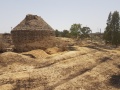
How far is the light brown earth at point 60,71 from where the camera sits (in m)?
12.4

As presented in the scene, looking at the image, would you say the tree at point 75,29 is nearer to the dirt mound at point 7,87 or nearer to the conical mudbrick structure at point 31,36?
the conical mudbrick structure at point 31,36

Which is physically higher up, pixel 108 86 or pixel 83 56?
pixel 83 56

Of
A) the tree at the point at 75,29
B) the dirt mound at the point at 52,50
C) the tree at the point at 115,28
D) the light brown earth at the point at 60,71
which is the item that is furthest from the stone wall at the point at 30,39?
the tree at the point at 75,29

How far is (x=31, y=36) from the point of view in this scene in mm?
19469

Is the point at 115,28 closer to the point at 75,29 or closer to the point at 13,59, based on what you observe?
the point at 75,29

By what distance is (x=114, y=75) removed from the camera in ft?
47.0

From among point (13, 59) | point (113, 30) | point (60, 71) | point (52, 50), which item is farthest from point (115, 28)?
point (60, 71)

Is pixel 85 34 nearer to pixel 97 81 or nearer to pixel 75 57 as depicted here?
pixel 75 57

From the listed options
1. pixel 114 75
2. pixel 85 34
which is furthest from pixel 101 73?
pixel 85 34

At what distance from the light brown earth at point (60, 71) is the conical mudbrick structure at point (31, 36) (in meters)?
1.43

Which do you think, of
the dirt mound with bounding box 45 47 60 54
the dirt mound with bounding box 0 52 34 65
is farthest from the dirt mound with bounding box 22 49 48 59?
the dirt mound with bounding box 0 52 34 65

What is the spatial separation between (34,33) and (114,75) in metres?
8.23

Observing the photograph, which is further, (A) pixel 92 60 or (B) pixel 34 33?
(B) pixel 34 33

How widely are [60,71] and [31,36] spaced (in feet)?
21.3
